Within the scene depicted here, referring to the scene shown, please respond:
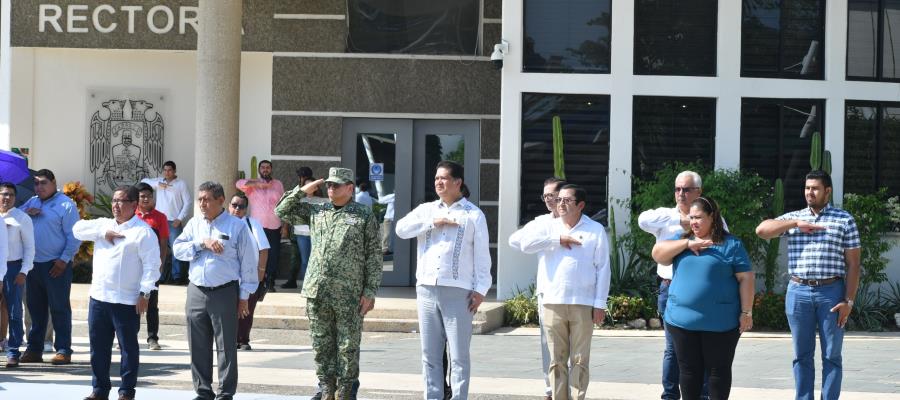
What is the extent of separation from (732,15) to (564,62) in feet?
7.72

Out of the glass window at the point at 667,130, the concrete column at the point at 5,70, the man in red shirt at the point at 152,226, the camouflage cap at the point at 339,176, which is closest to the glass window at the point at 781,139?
the glass window at the point at 667,130

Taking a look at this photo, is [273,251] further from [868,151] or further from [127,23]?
[868,151]

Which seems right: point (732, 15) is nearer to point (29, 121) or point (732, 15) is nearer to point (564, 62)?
point (564, 62)

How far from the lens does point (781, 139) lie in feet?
60.0

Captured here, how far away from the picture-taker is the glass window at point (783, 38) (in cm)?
1827

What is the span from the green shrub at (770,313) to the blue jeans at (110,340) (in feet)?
30.0

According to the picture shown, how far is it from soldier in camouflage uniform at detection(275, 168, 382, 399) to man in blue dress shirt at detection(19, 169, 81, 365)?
3.69m

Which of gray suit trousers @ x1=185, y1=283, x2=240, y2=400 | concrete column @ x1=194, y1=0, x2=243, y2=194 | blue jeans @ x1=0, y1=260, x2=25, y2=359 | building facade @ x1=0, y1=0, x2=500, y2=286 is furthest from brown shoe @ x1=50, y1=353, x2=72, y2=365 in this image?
building facade @ x1=0, y1=0, x2=500, y2=286

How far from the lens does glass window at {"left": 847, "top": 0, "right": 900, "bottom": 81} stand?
1853cm

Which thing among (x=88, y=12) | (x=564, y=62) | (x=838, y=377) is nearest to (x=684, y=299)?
(x=838, y=377)

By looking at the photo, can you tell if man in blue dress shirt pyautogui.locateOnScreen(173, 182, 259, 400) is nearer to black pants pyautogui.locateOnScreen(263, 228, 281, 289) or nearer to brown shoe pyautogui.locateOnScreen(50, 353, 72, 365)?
brown shoe pyautogui.locateOnScreen(50, 353, 72, 365)

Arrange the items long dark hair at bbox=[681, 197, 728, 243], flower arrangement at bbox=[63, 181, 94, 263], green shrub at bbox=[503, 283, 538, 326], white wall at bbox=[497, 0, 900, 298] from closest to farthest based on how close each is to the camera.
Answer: long dark hair at bbox=[681, 197, 728, 243]
green shrub at bbox=[503, 283, 538, 326]
white wall at bbox=[497, 0, 900, 298]
flower arrangement at bbox=[63, 181, 94, 263]

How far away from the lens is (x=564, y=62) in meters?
18.1

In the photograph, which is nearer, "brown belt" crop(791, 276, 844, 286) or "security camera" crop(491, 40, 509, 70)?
"brown belt" crop(791, 276, 844, 286)
